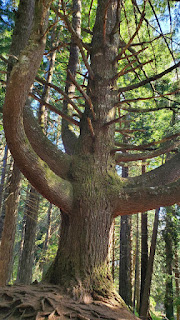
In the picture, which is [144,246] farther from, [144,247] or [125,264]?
[125,264]

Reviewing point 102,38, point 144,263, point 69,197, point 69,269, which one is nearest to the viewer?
point 69,269

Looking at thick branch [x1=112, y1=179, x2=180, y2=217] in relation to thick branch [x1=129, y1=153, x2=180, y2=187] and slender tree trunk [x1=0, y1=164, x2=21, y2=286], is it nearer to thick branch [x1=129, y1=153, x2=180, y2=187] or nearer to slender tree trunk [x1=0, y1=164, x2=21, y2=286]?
thick branch [x1=129, y1=153, x2=180, y2=187]

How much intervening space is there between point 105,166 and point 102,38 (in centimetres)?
265

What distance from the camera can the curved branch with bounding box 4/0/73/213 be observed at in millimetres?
2471

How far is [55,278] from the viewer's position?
3307mm

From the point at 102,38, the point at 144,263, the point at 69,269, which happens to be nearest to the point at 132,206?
the point at 69,269

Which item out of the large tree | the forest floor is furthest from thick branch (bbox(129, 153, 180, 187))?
the forest floor

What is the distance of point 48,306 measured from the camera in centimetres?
254

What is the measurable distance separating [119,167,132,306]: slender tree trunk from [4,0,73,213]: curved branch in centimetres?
917

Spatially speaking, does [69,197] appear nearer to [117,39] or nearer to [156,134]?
[117,39]

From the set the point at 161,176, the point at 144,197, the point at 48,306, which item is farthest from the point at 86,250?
the point at 161,176

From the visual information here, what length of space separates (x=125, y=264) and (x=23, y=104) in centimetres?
1047

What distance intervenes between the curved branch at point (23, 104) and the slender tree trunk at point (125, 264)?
9165 millimetres

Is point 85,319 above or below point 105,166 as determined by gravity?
below
